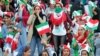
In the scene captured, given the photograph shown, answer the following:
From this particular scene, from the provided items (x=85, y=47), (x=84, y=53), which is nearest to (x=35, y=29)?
(x=85, y=47)

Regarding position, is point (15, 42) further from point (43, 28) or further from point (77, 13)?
point (77, 13)

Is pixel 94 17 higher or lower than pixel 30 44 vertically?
higher

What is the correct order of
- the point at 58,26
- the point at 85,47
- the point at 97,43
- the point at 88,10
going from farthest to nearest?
the point at 88,10
the point at 97,43
the point at 58,26
the point at 85,47

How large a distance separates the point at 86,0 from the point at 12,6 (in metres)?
2.86

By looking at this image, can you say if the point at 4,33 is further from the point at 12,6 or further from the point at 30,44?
the point at 12,6

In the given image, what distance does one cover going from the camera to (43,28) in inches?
565

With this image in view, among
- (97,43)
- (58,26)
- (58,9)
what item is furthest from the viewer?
(97,43)

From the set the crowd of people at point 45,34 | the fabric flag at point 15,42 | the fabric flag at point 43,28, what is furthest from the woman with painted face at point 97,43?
the fabric flag at point 15,42

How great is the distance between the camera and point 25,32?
14641 mm

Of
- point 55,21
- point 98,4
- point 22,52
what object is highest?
point 98,4

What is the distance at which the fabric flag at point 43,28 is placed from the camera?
46.3ft

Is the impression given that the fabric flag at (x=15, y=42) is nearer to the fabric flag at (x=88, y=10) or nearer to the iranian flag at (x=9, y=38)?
the iranian flag at (x=9, y=38)

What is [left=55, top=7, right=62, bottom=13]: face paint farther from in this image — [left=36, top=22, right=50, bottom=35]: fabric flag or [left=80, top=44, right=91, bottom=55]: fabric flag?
[left=80, top=44, right=91, bottom=55]: fabric flag

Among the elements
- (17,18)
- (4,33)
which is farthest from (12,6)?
(4,33)
